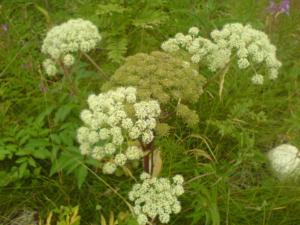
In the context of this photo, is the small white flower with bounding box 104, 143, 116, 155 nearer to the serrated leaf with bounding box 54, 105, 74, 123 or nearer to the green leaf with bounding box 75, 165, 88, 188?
the green leaf with bounding box 75, 165, 88, 188

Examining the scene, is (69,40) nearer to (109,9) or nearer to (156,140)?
(156,140)

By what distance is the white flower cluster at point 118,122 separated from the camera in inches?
93.6

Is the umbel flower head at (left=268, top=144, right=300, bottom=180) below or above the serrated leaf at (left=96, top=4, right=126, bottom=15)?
below

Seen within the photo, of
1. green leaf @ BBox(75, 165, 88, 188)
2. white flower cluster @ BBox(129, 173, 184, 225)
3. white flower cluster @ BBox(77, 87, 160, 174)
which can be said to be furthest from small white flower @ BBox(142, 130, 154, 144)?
green leaf @ BBox(75, 165, 88, 188)

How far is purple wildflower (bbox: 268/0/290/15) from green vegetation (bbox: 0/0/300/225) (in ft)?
0.32

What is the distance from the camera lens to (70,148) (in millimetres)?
2973

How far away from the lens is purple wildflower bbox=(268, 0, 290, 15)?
4195 mm

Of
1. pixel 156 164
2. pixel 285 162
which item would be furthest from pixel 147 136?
pixel 285 162

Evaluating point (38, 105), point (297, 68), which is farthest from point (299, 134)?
point (38, 105)

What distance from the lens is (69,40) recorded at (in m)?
2.96

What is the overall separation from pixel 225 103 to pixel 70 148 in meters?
1.56

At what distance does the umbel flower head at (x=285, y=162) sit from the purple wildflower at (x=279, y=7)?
138cm

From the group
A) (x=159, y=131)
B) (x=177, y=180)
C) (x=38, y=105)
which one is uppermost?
(x=159, y=131)

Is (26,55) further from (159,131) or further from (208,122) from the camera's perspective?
(159,131)
